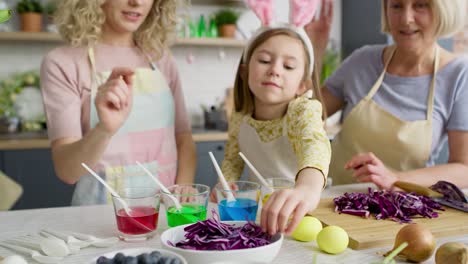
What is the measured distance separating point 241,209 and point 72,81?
811mm

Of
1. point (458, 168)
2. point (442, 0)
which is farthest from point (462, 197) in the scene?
point (442, 0)

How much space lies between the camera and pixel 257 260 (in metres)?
0.92

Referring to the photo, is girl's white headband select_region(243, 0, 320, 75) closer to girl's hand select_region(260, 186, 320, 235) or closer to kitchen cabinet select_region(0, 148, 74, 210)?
girl's hand select_region(260, 186, 320, 235)

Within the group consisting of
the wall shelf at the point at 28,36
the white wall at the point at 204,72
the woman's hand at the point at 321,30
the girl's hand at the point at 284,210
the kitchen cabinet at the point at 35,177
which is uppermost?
the woman's hand at the point at 321,30

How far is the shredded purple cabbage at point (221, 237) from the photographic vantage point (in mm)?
953

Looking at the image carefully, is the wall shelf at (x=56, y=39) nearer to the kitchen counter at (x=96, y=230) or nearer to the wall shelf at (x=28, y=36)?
the wall shelf at (x=28, y=36)

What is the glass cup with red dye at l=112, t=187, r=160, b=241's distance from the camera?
1.14 metres

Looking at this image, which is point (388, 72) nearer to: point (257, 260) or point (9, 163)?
point (257, 260)

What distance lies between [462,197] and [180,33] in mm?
2962

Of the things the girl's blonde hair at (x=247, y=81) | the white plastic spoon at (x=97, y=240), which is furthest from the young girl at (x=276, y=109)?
the white plastic spoon at (x=97, y=240)

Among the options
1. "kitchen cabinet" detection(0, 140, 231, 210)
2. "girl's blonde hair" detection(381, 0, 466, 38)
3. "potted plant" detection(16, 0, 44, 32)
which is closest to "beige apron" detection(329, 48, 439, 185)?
"girl's blonde hair" detection(381, 0, 466, 38)

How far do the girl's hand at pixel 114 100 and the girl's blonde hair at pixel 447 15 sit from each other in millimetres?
1115

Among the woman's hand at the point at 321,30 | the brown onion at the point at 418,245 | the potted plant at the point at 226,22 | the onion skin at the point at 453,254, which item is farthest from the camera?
the potted plant at the point at 226,22

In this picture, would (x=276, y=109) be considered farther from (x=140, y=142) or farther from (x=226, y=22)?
(x=226, y=22)
